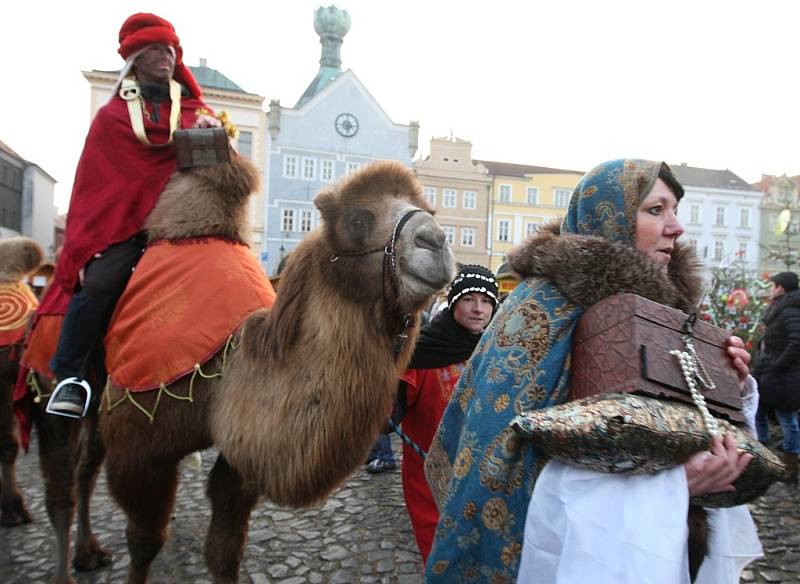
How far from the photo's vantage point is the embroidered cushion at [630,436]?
4.30ft

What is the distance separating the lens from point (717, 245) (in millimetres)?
49219

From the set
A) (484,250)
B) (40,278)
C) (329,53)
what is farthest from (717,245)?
(40,278)

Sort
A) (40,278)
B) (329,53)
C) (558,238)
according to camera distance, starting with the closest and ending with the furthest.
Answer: (558,238) → (40,278) → (329,53)

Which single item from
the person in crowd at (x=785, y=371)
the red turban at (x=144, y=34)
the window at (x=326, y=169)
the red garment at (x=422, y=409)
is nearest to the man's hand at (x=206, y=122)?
the red turban at (x=144, y=34)

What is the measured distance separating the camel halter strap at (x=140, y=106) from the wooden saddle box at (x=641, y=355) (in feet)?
8.56

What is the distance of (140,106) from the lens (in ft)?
10.7

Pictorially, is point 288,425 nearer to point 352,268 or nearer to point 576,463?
point 352,268

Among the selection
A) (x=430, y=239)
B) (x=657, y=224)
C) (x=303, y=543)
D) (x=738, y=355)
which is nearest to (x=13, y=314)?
(x=303, y=543)

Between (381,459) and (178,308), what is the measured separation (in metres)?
4.34

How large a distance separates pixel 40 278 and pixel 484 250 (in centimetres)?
3964

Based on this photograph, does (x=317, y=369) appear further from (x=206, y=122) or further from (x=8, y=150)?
(x=8, y=150)

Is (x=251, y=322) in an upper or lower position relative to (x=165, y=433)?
upper

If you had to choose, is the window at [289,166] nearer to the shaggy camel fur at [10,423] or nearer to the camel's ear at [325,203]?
the shaggy camel fur at [10,423]

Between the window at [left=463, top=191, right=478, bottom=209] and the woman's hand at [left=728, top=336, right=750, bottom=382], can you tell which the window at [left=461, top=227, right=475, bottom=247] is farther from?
the woman's hand at [left=728, top=336, right=750, bottom=382]
